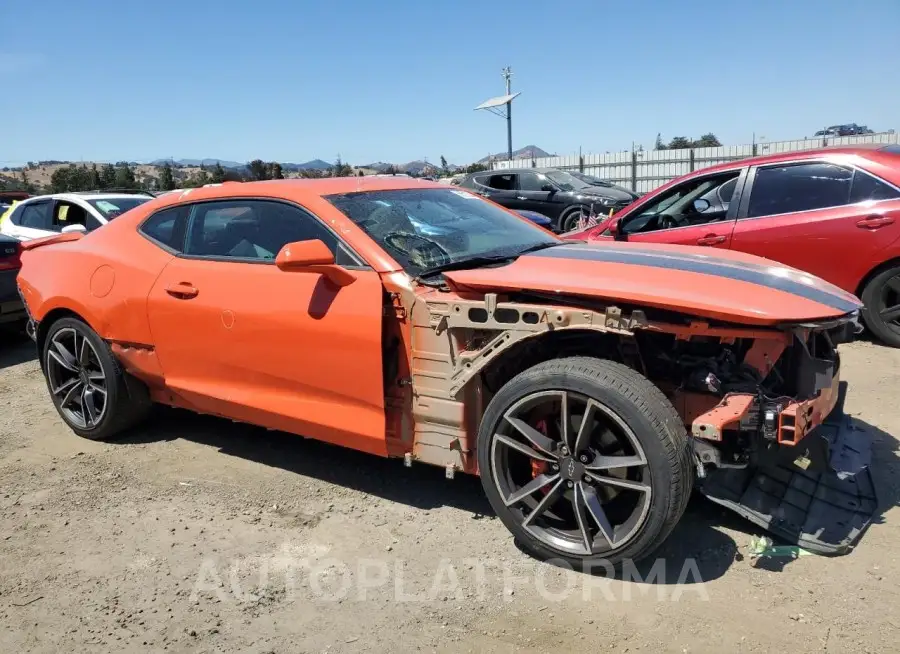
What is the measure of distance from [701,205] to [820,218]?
976mm

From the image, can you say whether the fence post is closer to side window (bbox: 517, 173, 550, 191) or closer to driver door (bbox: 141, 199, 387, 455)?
side window (bbox: 517, 173, 550, 191)

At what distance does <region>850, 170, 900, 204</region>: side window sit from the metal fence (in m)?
17.2

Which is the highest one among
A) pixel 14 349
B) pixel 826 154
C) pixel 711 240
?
pixel 826 154

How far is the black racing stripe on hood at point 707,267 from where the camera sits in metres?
2.80

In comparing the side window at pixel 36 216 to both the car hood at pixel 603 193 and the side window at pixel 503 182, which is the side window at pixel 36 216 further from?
the car hood at pixel 603 193

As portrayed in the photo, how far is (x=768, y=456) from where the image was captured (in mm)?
2988

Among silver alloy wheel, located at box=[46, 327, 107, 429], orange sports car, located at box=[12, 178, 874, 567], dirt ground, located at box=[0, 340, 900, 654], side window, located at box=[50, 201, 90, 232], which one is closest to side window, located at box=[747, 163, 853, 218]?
dirt ground, located at box=[0, 340, 900, 654]

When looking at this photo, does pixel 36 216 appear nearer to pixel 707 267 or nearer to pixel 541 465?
pixel 541 465

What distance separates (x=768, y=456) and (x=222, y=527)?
254cm

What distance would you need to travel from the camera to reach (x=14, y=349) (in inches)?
292

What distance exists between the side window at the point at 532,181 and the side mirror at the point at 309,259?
11.6 m

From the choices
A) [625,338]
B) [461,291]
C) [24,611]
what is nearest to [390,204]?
[461,291]

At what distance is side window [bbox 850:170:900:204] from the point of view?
17.9ft

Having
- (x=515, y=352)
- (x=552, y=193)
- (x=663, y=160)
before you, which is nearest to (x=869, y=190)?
(x=515, y=352)
